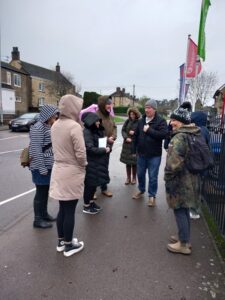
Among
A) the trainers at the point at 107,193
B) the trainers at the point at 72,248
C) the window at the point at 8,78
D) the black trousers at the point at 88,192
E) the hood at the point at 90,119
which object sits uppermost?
the window at the point at 8,78

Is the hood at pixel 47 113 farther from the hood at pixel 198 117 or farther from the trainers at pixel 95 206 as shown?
A: the hood at pixel 198 117

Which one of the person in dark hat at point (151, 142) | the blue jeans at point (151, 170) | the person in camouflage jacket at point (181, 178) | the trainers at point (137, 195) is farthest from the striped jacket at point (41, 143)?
the trainers at point (137, 195)

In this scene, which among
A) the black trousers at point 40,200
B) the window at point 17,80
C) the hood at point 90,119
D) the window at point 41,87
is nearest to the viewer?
the black trousers at point 40,200

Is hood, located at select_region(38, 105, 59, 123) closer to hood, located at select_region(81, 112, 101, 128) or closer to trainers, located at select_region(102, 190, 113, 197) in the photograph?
hood, located at select_region(81, 112, 101, 128)

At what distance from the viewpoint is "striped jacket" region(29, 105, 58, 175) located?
4.25 meters

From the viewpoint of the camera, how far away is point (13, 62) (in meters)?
54.3

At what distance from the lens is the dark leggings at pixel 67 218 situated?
3.66 m

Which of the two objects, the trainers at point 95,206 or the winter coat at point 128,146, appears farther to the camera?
Result: the winter coat at point 128,146

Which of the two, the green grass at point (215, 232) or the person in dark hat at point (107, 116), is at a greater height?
the person in dark hat at point (107, 116)

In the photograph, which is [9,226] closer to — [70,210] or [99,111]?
[70,210]

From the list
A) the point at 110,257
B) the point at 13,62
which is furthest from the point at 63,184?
the point at 13,62

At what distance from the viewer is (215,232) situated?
4.49m

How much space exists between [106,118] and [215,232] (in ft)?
9.46

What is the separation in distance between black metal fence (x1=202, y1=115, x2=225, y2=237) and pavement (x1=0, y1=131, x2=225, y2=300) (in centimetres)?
33
